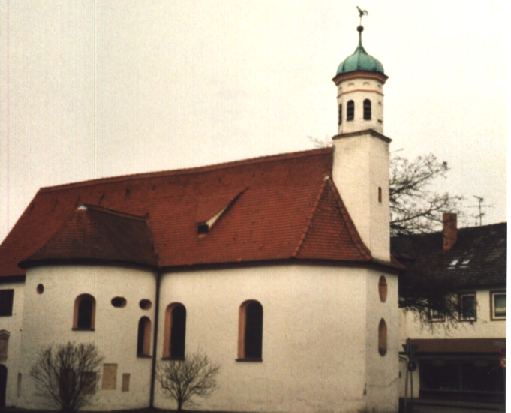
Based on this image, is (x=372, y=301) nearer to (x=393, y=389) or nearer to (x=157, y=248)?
(x=393, y=389)

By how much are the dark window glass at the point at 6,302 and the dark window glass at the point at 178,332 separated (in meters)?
8.31

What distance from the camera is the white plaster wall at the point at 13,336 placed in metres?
35.2

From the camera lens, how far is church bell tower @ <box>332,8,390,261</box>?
3244cm

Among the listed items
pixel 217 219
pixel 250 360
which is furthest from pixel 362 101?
pixel 250 360

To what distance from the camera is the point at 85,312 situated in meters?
32.6

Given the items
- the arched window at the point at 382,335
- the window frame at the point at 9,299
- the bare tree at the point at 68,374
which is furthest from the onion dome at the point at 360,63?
the window frame at the point at 9,299

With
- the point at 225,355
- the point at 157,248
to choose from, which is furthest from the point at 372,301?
the point at 157,248

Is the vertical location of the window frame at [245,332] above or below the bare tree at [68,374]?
above

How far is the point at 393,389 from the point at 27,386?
14.5 meters

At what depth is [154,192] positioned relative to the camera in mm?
39531

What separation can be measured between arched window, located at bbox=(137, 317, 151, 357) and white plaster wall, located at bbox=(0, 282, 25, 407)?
17.7ft

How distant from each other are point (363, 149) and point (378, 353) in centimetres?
808

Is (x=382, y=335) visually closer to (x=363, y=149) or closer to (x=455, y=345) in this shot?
(x=363, y=149)

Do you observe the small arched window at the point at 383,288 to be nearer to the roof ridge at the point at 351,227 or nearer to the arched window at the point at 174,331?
the roof ridge at the point at 351,227
